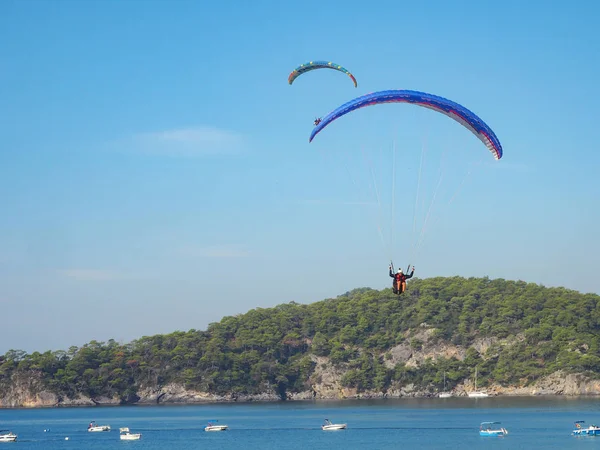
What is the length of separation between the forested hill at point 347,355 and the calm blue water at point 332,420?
5.89 m

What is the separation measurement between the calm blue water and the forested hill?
589cm

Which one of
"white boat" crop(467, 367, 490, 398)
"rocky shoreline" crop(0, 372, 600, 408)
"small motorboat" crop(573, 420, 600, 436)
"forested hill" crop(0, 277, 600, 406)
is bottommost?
"small motorboat" crop(573, 420, 600, 436)

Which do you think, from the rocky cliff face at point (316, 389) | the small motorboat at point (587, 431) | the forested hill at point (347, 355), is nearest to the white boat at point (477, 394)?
the forested hill at point (347, 355)

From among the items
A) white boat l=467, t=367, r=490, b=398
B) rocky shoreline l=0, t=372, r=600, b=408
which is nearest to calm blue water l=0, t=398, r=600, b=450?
white boat l=467, t=367, r=490, b=398

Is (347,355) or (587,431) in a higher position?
(347,355)

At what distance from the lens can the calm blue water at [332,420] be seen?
64250mm

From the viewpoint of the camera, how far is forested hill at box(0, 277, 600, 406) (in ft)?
380

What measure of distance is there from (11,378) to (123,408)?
61.8 ft

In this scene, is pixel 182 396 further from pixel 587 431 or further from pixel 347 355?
pixel 587 431

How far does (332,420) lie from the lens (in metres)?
85.1

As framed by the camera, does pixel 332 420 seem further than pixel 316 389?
No

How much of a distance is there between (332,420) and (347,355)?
37915 millimetres

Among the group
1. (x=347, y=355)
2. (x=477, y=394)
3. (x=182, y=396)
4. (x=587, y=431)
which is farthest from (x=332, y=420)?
(x=182, y=396)

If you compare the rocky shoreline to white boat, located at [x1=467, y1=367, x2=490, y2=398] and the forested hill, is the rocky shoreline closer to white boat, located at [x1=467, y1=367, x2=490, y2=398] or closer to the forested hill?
the forested hill
